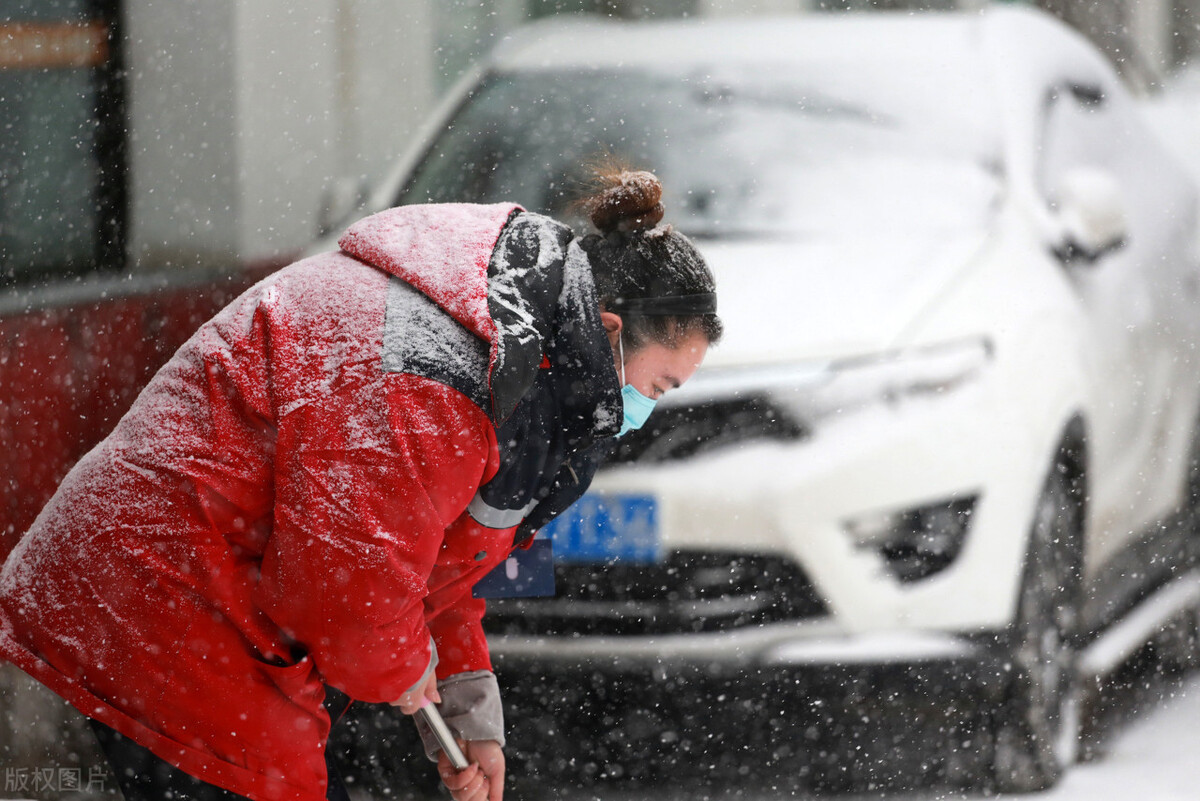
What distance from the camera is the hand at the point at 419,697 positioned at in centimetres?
157

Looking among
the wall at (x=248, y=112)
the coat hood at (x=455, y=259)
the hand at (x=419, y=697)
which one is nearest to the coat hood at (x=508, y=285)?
the coat hood at (x=455, y=259)

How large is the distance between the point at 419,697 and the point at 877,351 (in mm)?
1295

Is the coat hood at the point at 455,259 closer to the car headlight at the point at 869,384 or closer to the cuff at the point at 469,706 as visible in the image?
the cuff at the point at 469,706

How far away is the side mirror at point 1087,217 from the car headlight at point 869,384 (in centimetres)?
53

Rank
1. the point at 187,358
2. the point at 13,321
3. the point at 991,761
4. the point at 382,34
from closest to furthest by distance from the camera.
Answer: the point at 187,358 < the point at 991,761 < the point at 13,321 < the point at 382,34

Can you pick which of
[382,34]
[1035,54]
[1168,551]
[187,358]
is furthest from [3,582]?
[382,34]

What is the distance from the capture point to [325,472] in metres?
1.36

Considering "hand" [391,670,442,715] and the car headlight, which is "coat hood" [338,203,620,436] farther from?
the car headlight

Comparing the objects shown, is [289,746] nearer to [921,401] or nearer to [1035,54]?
[921,401]

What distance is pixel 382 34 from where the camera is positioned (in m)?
5.69

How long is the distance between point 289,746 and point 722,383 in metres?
1.24

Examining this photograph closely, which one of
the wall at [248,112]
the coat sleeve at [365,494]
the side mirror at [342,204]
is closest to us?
the coat sleeve at [365,494]

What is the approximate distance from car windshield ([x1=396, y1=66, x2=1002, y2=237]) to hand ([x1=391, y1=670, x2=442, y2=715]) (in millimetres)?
1501

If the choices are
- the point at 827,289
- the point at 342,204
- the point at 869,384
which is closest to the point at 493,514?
the point at 869,384
